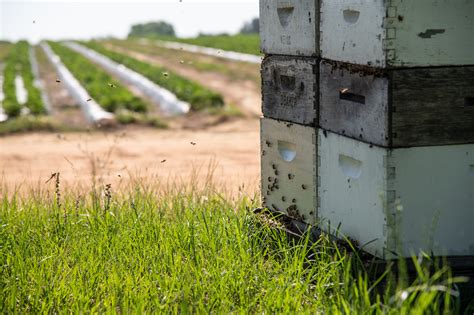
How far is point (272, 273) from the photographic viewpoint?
3850 mm

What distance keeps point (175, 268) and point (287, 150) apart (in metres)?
1.02

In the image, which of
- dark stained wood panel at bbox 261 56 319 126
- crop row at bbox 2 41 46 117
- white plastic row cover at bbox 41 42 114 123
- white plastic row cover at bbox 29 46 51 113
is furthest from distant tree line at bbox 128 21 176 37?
dark stained wood panel at bbox 261 56 319 126

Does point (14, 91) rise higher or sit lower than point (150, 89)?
higher

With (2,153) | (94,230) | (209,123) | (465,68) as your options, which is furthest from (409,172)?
(209,123)

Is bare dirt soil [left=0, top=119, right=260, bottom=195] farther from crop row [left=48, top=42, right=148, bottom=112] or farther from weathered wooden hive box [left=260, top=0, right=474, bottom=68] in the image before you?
weathered wooden hive box [left=260, top=0, right=474, bottom=68]

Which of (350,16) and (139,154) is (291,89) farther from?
(139,154)

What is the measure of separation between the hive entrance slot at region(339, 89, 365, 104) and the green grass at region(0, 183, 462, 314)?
2.16 ft

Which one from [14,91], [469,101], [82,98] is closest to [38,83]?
[14,91]

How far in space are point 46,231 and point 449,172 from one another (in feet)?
7.16

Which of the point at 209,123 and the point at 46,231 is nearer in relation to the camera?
the point at 46,231

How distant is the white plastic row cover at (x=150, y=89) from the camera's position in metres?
14.6

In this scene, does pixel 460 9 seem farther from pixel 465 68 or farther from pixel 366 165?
pixel 366 165

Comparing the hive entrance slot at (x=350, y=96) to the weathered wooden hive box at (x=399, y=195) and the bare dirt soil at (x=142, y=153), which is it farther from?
the bare dirt soil at (x=142, y=153)

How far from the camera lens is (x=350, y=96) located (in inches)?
151
